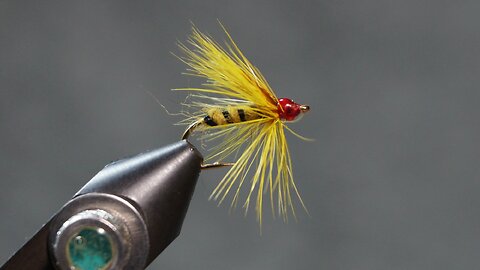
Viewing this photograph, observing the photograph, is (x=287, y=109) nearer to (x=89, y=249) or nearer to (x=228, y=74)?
(x=228, y=74)

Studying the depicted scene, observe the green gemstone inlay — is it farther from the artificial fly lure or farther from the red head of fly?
the red head of fly

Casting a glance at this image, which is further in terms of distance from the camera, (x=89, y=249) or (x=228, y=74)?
(x=228, y=74)

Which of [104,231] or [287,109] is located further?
[287,109]

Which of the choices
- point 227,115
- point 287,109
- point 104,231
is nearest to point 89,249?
point 104,231

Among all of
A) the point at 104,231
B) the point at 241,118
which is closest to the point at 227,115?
the point at 241,118

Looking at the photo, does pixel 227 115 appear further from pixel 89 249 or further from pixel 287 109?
pixel 89 249

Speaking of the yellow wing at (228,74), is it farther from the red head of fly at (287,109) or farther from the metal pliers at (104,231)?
the metal pliers at (104,231)

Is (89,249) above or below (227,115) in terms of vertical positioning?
below

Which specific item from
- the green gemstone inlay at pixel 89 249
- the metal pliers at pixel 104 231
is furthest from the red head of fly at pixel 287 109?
the green gemstone inlay at pixel 89 249
